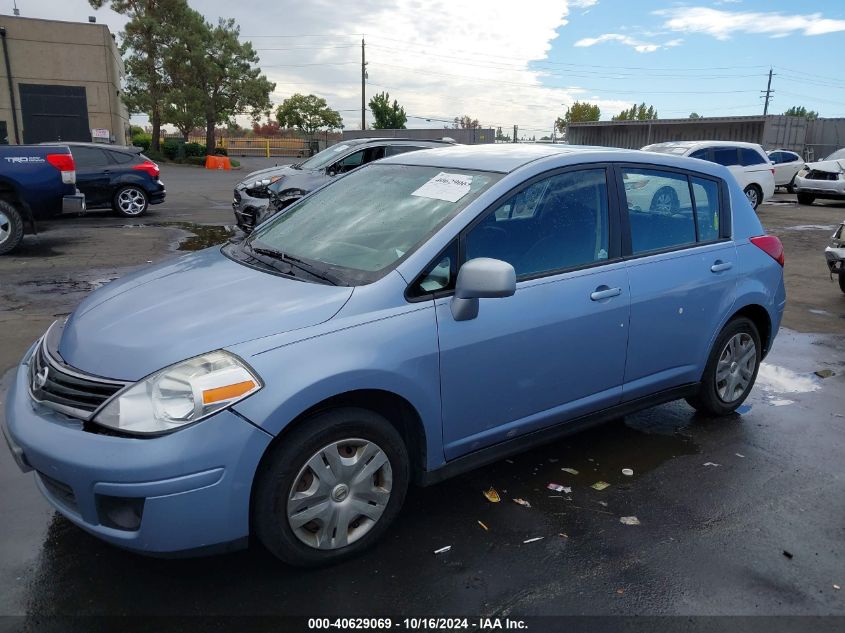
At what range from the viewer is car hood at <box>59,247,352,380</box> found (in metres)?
2.57

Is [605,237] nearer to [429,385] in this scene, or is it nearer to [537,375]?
[537,375]

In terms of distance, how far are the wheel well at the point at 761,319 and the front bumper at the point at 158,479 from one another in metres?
3.37

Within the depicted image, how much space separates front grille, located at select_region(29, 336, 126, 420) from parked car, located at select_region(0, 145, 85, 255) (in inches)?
317

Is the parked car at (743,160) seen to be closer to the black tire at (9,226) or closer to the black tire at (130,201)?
the black tire at (130,201)

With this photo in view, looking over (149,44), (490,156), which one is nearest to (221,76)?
(149,44)

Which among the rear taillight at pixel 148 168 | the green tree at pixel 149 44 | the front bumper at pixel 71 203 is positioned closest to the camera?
the front bumper at pixel 71 203

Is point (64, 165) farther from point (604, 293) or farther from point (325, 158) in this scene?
point (604, 293)

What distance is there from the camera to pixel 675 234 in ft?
13.3

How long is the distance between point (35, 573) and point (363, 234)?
81.8 inches

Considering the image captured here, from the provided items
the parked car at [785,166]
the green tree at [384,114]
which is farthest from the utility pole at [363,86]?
the parked car at [785,166]

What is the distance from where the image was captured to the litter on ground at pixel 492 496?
3430 mm

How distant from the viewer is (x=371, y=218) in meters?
3.47

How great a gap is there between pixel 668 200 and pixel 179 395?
10.1 ft

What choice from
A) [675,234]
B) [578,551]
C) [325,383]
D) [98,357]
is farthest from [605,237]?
[98,357]
